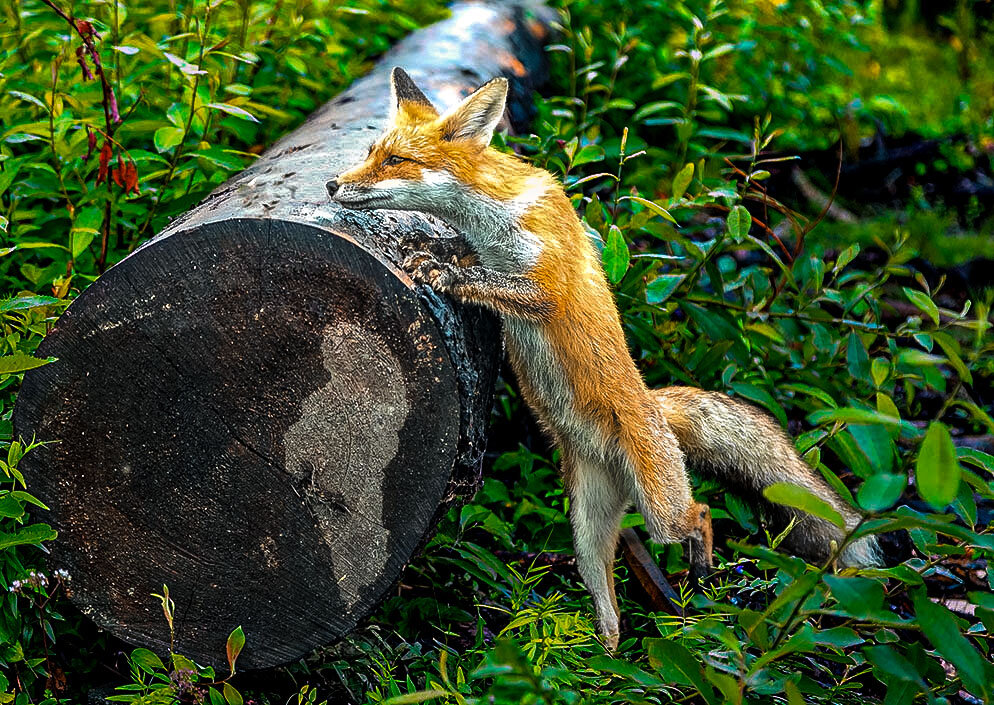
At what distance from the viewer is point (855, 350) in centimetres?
379

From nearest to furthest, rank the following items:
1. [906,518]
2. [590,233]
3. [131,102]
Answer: [906,518]
[590,233]
[131,102]

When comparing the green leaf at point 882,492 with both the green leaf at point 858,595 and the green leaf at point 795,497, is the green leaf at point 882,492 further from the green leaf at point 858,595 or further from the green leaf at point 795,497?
the green leaf at point 858,595

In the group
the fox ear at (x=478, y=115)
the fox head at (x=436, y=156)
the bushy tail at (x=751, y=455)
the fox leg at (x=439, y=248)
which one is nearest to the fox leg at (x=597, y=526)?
the bushy tail at (x=751, y=455)

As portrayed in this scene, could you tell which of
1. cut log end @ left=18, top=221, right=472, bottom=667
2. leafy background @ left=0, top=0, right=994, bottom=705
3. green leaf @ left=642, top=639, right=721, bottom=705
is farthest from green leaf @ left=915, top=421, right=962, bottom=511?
cut log end @ left=18, top=221, right=472, bottom=667

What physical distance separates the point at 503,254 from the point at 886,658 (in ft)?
5.46

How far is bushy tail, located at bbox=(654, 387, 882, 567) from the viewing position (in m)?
3.59

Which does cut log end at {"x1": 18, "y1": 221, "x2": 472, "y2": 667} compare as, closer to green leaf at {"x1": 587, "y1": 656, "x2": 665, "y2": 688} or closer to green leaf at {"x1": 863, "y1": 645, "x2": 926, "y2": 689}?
green leaf at {"x1": 587, "y1": 656, "x2": 665, "y2": 688}

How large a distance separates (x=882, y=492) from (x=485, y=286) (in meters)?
1.42

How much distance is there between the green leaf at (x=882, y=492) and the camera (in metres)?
1.97

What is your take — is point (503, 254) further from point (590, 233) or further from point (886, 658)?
point (886, 658)

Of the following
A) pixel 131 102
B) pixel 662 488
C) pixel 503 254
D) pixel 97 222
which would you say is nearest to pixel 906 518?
pixel 662 488

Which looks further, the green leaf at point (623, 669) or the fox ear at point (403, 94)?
the fox ear at point (403, 94)

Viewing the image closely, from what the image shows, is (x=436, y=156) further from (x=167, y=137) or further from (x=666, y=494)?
(x=666, y=494)

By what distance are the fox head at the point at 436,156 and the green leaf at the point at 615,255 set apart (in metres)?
0.59
